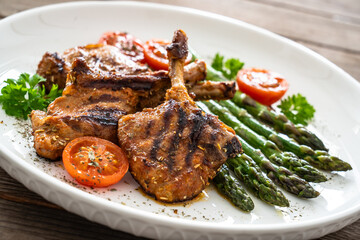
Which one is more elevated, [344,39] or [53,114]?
[53,114]

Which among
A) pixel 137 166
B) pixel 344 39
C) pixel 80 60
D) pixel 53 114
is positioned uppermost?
pixel 80 60

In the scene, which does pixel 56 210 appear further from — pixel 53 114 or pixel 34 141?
pixel 53 114

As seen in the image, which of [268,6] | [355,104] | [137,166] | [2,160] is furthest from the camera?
[268,6]

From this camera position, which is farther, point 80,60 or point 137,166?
point 80,60

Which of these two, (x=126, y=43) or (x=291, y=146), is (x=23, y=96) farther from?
(x=291, y=146)

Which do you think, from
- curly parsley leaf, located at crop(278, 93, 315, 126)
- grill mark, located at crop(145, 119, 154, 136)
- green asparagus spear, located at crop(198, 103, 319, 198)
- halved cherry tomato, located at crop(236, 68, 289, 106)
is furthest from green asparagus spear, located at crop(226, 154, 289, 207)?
halved cherry tomato, located at crop(236, 68, 289, 106)

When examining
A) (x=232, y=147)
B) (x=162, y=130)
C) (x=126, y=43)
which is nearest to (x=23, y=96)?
(x=162, y=130)

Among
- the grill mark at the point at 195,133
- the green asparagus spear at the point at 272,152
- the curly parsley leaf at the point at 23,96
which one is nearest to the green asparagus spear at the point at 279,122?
the green asparagus spear at the point at 272,152

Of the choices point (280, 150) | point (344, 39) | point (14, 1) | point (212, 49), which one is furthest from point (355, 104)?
point (14, 1)
